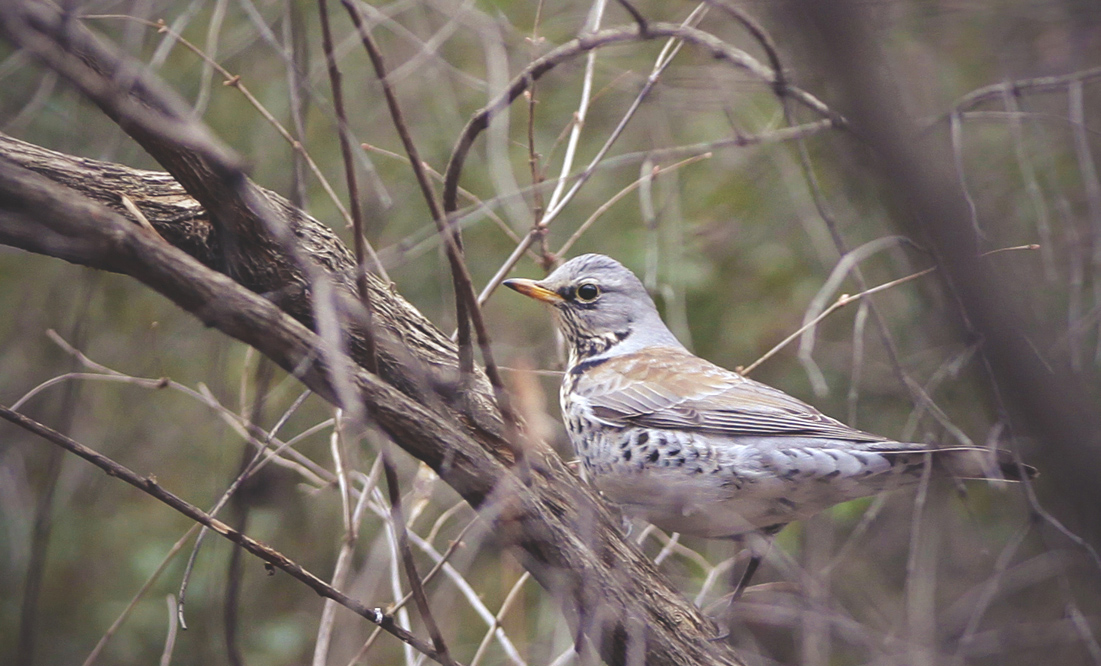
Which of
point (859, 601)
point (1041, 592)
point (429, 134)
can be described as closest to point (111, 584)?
point (429, 134)

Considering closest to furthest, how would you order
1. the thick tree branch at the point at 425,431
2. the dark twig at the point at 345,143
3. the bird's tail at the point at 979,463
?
the thick tree branch at the point at 425,431 < the dark twig at the point at 345,143 < the bird's tail at the point at 979,463

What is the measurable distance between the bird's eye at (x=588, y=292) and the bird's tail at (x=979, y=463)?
1.68 m

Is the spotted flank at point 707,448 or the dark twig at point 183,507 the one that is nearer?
the dark twig at point 183,507

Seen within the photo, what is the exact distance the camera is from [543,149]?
5.12 metres

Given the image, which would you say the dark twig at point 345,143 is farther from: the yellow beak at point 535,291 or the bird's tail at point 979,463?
the bird's tail at point 979,463

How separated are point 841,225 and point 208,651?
382 cm

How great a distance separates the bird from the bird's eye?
41 millimetres

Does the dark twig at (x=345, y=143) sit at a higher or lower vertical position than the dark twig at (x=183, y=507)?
higher

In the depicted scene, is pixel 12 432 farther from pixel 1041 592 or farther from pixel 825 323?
pixel 1041 592

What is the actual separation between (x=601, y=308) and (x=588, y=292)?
0.36 feet

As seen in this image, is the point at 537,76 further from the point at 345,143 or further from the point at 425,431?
the point at 425,431

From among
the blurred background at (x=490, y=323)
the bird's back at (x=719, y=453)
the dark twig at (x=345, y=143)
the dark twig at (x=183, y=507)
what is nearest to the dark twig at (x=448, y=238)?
the dark twig at (x=345, y=143)

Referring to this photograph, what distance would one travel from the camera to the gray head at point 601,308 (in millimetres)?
3906

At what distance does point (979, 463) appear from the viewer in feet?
8.52
